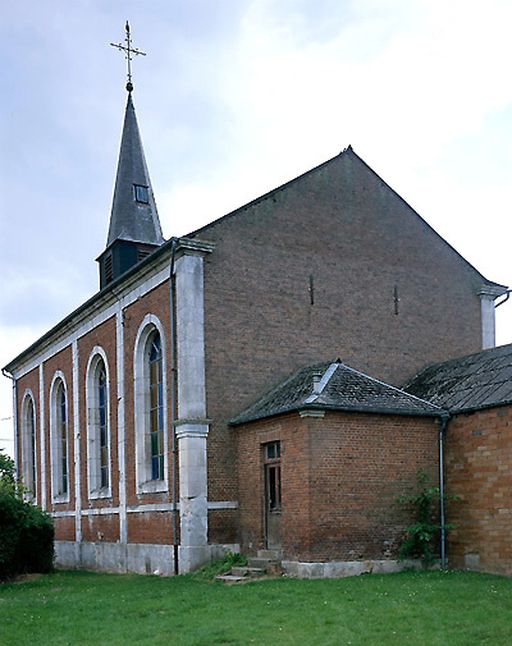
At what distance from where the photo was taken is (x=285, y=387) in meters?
21.6

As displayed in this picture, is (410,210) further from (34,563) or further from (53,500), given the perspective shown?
(53,500)

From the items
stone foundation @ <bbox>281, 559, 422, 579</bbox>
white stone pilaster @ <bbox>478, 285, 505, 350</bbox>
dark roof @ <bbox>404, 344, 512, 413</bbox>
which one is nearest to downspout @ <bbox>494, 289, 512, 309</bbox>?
white stone pilaster @ <bbox>478, 285, 505, 350</bbox>

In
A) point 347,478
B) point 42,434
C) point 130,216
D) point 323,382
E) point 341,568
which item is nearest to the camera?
point 341,568

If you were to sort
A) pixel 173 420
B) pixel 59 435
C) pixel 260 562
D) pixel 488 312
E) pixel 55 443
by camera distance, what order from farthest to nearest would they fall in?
1. pixel 59 435
2. pixel 55 443
3. pixel 488 312
4. pixel 173 420
5. pixel 260 562

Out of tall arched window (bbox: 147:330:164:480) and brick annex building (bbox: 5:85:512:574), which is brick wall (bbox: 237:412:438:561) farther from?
tall arched window (bbox: 147:330:164:480)

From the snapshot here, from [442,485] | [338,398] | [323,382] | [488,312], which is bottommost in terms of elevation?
[442,485]

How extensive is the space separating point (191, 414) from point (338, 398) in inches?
161

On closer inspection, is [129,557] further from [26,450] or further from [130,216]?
[26,450]

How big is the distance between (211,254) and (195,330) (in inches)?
81.8

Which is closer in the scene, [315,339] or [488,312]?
[315,339]

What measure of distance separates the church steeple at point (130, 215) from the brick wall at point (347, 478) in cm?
1172

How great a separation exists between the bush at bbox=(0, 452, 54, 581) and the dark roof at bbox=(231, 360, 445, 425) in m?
6.71

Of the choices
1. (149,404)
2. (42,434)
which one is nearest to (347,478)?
(149,404)

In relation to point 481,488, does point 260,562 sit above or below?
below
